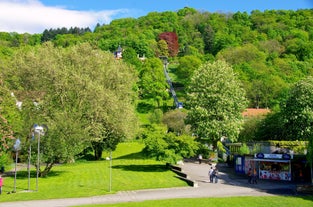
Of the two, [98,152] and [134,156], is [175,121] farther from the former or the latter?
[98,152]

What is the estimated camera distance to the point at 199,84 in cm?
5722

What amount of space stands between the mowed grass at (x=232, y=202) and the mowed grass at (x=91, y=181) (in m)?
5.86

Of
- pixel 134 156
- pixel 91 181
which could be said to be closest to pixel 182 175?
pixel 91 181

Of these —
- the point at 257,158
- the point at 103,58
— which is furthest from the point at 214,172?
the point at 103,58

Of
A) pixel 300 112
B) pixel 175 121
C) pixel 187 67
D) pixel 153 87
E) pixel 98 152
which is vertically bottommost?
pixel 98 152

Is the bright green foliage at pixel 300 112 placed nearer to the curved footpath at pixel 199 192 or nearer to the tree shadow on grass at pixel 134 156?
the curved footpath at pixel 199 192

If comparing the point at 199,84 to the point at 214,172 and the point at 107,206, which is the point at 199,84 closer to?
the point at 214,172

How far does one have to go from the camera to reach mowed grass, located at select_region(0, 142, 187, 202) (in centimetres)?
3069

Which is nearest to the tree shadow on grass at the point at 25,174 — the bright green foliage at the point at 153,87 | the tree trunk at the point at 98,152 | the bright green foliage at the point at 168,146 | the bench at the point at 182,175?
the bright green foliage at the point at 168,146

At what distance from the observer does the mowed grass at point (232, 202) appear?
26.1 metres

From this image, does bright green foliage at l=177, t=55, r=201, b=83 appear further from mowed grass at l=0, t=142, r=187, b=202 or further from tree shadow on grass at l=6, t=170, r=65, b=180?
tree shadow on grass at l=6, t=170, r=65, b=180

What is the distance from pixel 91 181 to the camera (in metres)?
37.5

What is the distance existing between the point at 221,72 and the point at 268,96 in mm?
55453

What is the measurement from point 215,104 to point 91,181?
23.9 meters
